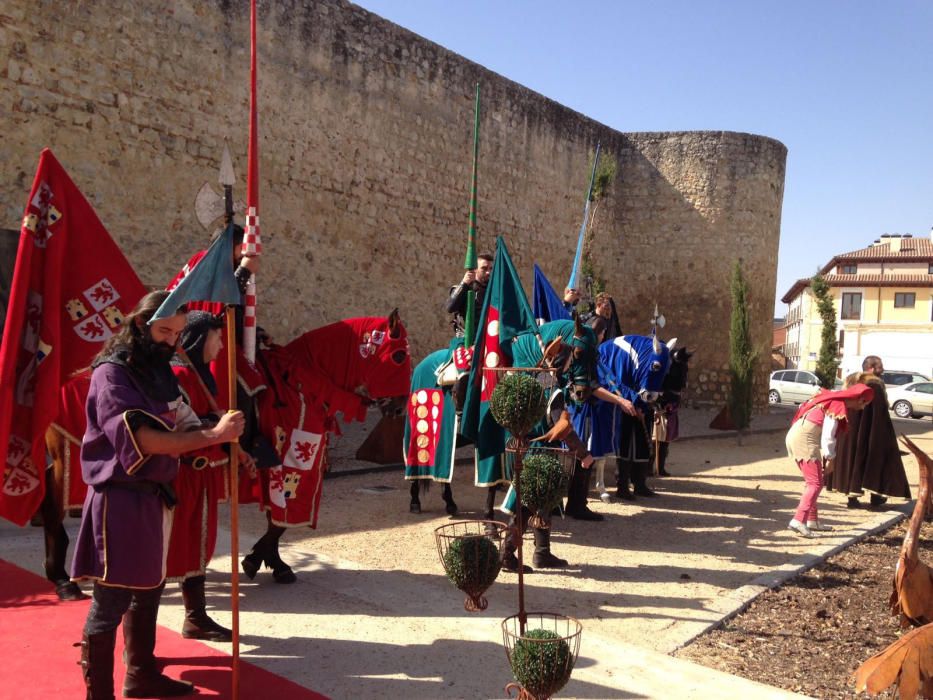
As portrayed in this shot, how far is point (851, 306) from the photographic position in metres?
42.8

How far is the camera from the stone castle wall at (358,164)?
9008 mm

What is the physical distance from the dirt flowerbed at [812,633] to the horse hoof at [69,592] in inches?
125

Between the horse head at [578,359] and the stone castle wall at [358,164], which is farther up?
the stone castle wall at [358,164]

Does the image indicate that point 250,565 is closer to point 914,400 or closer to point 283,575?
point 283,575

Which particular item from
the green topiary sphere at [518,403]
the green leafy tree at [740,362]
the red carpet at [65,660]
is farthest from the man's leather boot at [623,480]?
the green leafy tree at [740,362]

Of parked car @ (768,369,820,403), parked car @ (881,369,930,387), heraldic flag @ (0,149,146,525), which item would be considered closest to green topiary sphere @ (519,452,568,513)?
heraldic flag @ (0,149,146,525)

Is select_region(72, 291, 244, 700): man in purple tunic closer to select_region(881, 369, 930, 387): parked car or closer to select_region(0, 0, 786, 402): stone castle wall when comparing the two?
select_region(0, 0, 786, 402): stone castle wall

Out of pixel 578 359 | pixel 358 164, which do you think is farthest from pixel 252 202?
pixel 358 164

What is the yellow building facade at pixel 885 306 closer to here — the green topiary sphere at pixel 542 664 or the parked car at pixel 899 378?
the parked car at pixel 899 378

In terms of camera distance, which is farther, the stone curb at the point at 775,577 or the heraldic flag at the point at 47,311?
the stone curb at the point at 775,577

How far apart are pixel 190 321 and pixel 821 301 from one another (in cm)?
1863

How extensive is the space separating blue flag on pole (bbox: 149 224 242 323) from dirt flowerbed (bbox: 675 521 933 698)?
2838mm

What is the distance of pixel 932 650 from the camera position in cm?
238

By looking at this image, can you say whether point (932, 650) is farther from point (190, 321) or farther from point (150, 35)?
point (150, 35)
